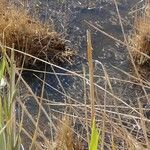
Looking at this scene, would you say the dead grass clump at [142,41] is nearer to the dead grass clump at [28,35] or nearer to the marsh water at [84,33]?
the marsh water at [84,33]

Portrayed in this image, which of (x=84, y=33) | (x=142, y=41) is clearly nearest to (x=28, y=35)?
(x=84, y=33)

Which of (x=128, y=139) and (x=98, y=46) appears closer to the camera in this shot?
(x=128, y=139)

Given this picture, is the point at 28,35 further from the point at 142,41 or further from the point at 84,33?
the point at 142,41

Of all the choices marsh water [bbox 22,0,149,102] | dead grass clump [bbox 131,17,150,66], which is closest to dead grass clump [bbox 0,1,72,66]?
marsh water [bbox 22,0,149,102]

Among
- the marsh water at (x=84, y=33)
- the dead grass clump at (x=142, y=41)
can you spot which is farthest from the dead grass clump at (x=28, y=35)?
the dead grass clump at (x=142, y=41)

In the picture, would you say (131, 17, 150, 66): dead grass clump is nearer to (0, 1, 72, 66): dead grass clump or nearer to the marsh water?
the marsh water

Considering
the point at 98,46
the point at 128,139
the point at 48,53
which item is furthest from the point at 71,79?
the point at 128,139

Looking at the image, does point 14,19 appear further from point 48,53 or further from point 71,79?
point 71,79

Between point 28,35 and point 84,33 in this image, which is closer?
point 28,35
